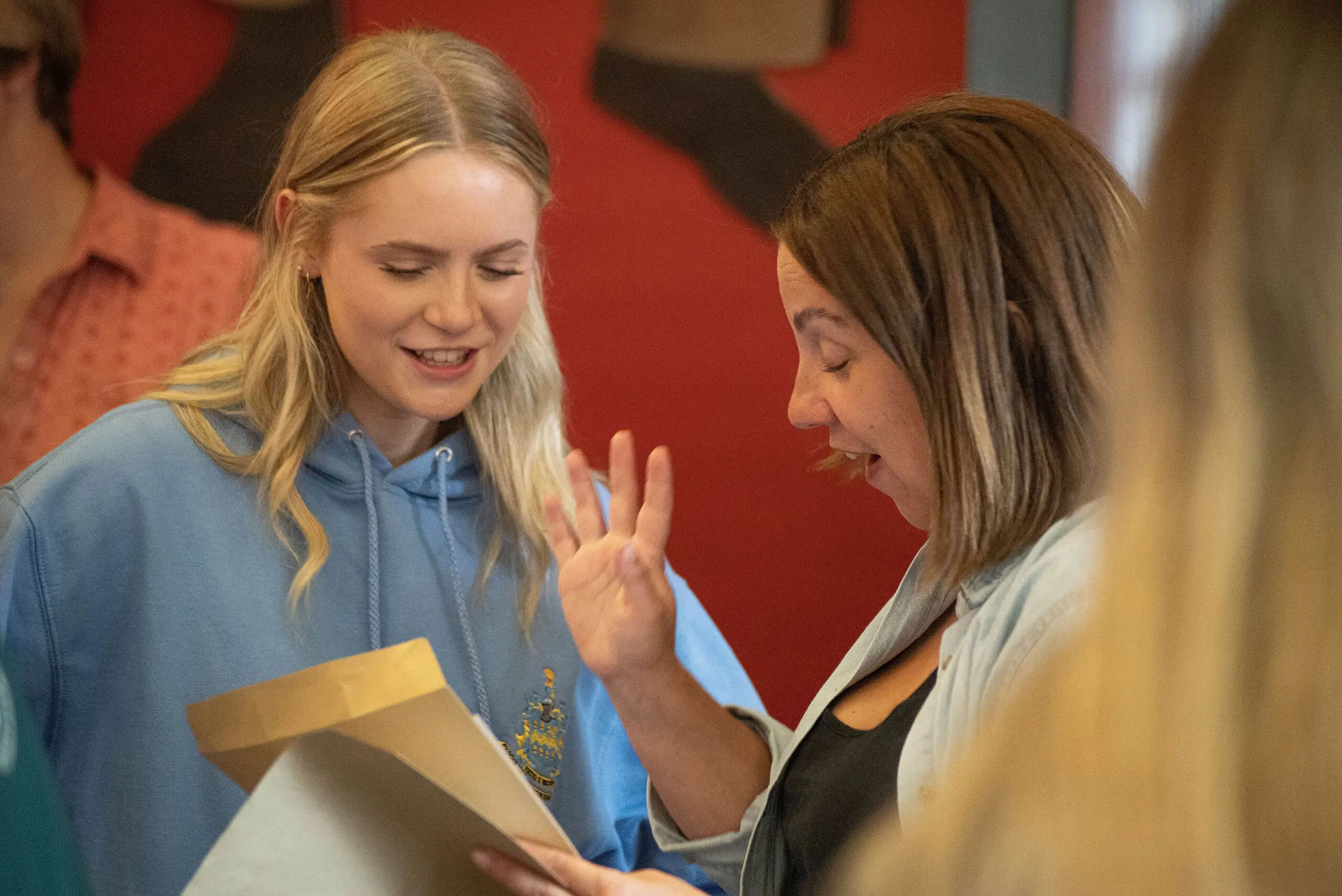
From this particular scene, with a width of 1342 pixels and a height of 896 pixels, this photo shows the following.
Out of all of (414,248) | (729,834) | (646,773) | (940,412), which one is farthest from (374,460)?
(940,412)

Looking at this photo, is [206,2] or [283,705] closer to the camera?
[283,705]

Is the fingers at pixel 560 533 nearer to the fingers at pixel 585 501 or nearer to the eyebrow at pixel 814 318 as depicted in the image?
the fingers at pixel 585 501

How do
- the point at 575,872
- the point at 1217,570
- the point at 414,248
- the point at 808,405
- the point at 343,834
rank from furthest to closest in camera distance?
the point at 414,248
the point at 808,405
the point at 575,872
the point at 343,834
the point at 1217,570

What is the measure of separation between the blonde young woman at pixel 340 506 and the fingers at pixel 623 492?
0.27 m

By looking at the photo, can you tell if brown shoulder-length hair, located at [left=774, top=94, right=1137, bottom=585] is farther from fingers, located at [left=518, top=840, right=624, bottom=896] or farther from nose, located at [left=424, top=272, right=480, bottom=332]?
nose, located at [left=424, top=272, right=480, bottom=332]

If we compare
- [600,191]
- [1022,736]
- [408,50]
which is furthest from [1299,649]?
[600,191]

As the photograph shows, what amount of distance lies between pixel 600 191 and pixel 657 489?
1.18 m

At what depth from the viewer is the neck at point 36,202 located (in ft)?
6.91

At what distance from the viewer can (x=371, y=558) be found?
4.63ft

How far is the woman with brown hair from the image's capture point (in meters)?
0.97

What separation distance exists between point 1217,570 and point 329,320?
3.89 ft

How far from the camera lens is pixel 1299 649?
1.42 feet

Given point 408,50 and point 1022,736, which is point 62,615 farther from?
point 1022,736

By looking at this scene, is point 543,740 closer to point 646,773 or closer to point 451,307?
point 646,773
